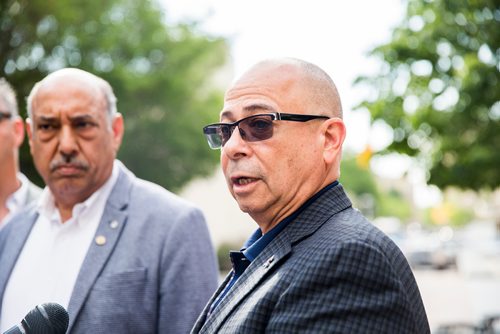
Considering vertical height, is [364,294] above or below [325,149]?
below

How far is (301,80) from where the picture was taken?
7.04ft

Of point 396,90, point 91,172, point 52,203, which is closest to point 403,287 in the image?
point 91,172

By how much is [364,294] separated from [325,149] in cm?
59

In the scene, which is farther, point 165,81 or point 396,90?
point 165,81

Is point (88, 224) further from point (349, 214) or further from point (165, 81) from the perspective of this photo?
point (165, 81)

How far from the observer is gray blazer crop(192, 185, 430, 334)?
1.67 meters

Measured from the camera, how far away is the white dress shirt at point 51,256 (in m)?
3.02

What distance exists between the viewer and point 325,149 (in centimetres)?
216

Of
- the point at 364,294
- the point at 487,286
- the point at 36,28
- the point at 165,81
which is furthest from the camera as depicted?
the point at 165,81

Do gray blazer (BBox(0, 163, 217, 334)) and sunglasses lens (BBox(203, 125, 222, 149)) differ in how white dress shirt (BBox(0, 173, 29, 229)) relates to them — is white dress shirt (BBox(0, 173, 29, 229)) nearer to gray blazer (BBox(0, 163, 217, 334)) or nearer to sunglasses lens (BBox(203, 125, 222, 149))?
gray blazer (BBox(0, 163, 217, 334))

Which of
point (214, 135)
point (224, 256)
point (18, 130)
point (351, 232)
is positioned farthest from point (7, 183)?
point (224, 256)

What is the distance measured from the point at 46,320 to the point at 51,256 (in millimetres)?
1208

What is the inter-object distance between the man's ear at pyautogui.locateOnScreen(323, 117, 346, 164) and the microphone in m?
0.90

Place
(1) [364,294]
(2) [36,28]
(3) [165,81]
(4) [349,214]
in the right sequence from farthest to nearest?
(3) [165,81], (2) [36,28], (4) [349,214], (1) [364,294]
